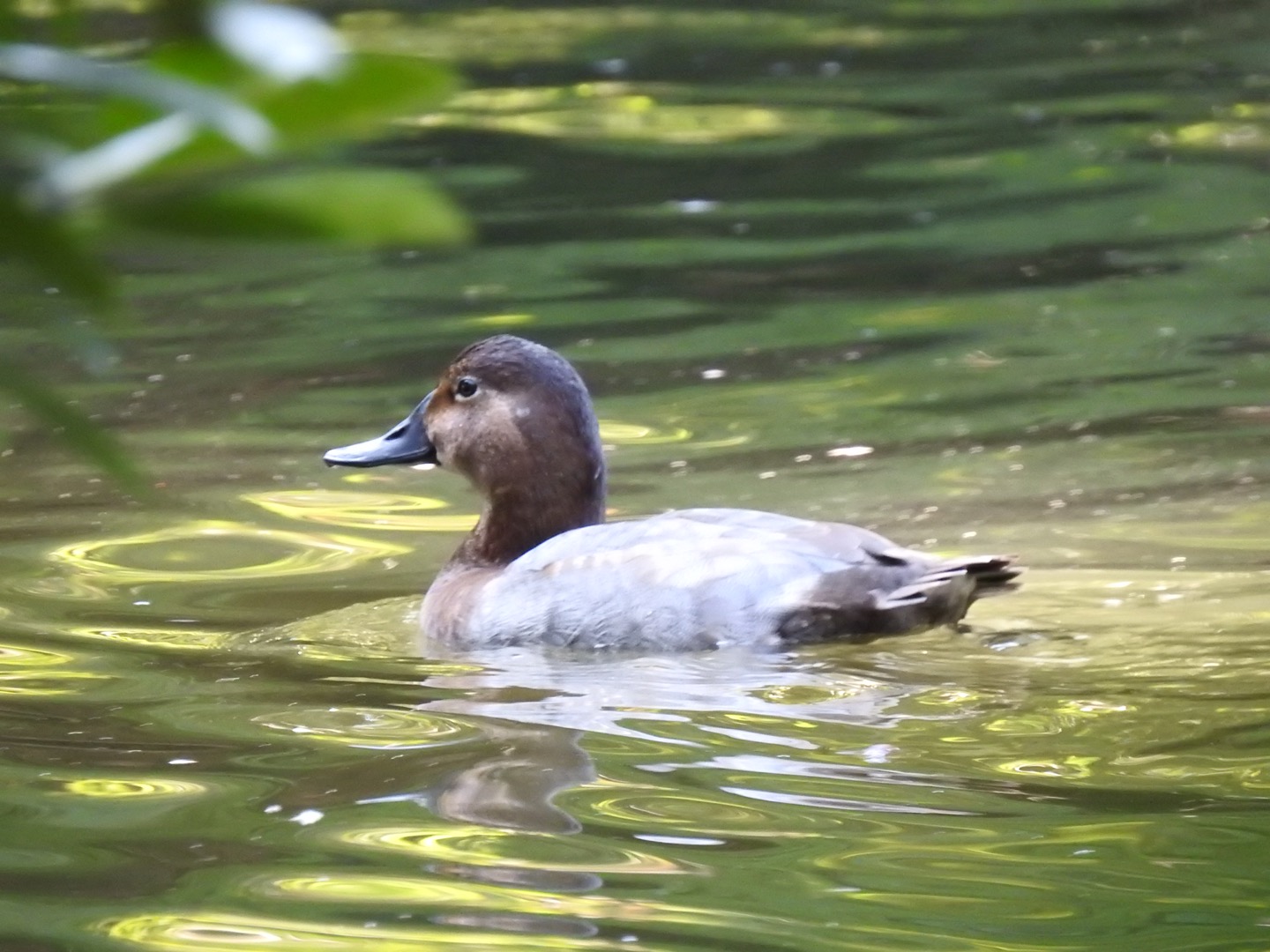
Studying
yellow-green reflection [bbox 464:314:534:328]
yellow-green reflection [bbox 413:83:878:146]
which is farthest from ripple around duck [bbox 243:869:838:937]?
yellow-green reflection [bbox 413:83:878:146]

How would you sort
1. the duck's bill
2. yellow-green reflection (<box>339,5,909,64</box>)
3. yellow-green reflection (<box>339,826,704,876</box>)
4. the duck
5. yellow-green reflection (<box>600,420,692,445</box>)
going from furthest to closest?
yellow-green reflection (<box>339,5,909,64</box>) → yellow-green reflection (<box>600,420,692,445</box>) → the duck's bill → the duck → yellow-green reflection (<box>339,826,704,876</box>)

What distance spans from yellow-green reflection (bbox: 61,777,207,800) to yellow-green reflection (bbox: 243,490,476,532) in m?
2.92

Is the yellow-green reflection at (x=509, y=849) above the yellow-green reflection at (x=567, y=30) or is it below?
below

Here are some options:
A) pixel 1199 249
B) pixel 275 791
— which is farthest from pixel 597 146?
pixel 275 791

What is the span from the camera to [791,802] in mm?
4074

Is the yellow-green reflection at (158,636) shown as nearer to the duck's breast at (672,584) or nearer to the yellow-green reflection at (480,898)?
the duck's breast at (672,584)

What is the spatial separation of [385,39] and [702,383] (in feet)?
34.9

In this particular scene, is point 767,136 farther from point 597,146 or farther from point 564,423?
point 564,423

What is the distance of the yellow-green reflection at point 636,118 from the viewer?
604 inches

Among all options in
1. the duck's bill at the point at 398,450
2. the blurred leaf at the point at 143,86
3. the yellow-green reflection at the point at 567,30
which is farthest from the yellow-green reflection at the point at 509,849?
the yellow-green reflection at the point at 567,30

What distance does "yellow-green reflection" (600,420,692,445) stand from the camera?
8.25m

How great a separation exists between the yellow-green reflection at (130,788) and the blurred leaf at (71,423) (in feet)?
11.4

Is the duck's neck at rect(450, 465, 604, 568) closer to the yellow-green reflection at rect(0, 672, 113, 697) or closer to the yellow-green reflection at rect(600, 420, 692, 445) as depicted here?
the yellow-green reflection at rect(0, 672, 113, 697)

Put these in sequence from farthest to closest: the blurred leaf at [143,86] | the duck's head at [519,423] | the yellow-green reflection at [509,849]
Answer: the duck's head at [519,423] → the yellow-green reflection at [509,849] → the blurred leaf at [143,86]
